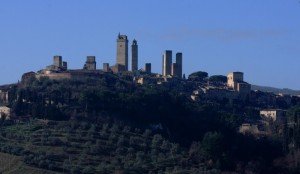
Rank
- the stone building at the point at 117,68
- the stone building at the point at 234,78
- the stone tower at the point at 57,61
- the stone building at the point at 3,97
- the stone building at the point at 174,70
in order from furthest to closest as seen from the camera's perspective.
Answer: the stone building at the point at 174,70 → the stone building at the point at 234,78 → the stone tower at the point at 57,61 → the stone building at the point at 117,68 → the stone building at the point at 3,97

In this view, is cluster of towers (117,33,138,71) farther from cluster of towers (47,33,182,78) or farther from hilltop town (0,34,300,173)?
hilltop town (0,34,300,173)

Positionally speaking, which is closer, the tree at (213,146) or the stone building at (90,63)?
the tree at (213,146)

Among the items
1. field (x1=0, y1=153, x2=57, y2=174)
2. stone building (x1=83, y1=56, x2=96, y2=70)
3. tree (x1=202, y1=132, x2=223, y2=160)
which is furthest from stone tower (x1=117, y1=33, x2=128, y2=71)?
field (x1=0, y1=153, x2=57, y2=174)

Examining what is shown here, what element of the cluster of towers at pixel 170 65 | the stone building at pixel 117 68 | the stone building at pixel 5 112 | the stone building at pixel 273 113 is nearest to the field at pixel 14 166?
the stone building at pixel 5 112

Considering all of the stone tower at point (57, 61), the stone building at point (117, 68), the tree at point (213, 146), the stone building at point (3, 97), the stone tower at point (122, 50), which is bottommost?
the tree at point (213, 146)

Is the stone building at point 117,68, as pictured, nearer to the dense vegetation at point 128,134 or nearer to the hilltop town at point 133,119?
the hilltop town at point 133,119

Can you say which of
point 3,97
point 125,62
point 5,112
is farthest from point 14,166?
point 125,62

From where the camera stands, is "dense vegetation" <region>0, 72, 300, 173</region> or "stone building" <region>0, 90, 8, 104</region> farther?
"stone building" <region>0, 90, 8, 104</region>
